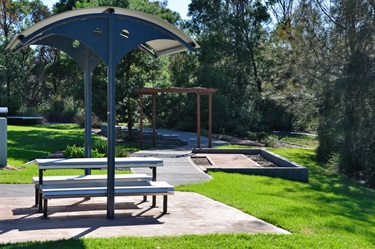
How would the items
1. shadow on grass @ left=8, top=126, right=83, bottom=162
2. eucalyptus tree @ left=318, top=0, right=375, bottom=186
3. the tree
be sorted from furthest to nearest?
the tree, eucalyptus tree @ left=318, top=0, right=375, bottom=186, shadow on grass @ left=8, top=126, right=83, bottom=162

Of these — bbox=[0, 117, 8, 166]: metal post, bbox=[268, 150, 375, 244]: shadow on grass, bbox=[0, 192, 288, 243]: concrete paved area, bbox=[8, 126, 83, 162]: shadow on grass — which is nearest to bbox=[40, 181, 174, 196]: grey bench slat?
bbox=[0, 192, 288, 243]: concrete paved area

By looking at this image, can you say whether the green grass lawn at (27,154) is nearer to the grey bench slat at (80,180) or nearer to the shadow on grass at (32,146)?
the shadow on grass at (32,146)

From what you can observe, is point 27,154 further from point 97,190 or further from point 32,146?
point 97,190

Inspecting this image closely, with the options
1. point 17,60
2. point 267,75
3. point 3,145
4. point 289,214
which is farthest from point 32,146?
point 17,60

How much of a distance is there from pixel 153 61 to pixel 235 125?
919 cm

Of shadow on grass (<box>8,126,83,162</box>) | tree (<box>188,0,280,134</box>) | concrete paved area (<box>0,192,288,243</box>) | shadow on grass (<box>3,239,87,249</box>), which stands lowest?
concrete paved area (<box>0,192,288,243</box>)

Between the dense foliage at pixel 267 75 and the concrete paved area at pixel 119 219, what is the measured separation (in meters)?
9.71

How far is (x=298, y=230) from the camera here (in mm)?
7277

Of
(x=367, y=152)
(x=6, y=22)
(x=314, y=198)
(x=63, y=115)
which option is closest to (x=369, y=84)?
(x=367, y=152)

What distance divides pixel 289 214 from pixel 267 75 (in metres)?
31.6

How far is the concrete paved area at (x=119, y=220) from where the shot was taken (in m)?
6.78

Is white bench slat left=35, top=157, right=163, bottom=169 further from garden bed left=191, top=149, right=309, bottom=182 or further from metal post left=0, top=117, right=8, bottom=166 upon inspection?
garden bed left=191, top=149, right=309, bottom=182

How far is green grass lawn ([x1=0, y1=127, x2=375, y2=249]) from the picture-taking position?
6.29 metres

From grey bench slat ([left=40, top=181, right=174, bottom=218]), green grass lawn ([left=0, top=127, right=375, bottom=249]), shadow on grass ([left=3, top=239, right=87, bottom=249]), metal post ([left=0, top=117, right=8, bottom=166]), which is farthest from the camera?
metal post ([left=0, top=117, right=8, bottom=166])
